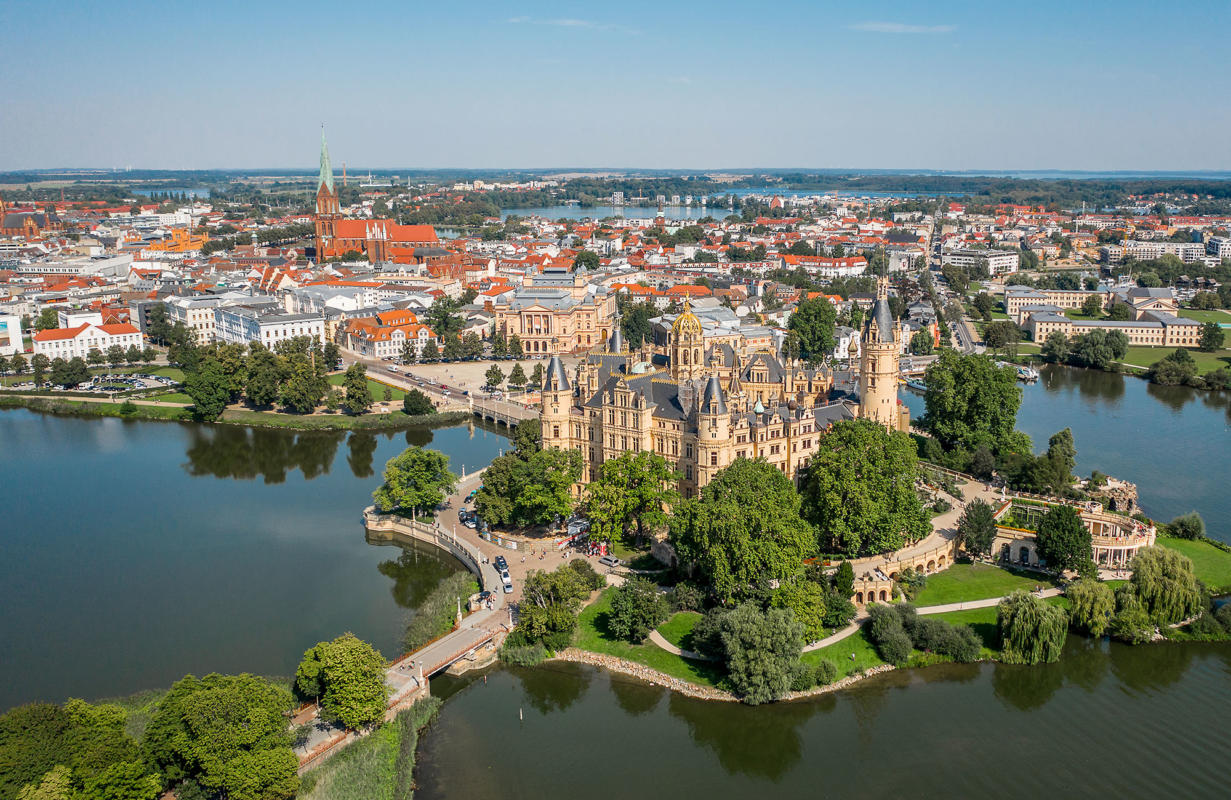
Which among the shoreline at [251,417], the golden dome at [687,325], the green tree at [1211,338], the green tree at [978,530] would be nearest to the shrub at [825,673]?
the green tree at [978,530]

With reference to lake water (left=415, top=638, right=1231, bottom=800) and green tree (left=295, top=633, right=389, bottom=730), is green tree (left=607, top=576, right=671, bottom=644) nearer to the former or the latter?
lake water (left=415, top=638, right=1231, bottom=800)

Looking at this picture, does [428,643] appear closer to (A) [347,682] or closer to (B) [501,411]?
(A) [347,682]

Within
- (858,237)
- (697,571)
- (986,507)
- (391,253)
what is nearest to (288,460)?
(697,571)

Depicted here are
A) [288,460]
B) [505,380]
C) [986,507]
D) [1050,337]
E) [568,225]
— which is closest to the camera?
[986,507]

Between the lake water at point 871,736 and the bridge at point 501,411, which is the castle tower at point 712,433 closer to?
the lake water at point 871,736

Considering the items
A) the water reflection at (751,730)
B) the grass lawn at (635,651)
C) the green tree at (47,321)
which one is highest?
the green tree at (47,321)

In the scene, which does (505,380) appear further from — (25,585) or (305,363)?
(25,585)
